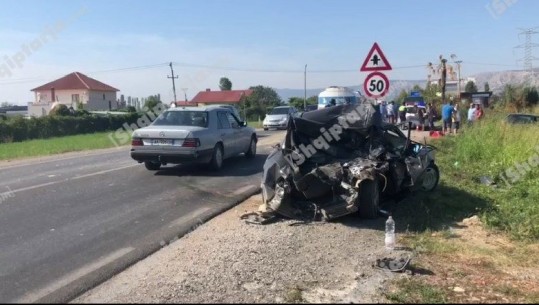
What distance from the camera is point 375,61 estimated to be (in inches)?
466

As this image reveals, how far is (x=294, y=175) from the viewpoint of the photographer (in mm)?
7742

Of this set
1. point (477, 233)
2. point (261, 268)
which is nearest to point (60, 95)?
point (477, 233)

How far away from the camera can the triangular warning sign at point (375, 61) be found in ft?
38.5

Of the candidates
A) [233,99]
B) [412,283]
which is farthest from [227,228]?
[233,99]

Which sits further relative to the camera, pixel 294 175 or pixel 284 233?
pixel 294 175

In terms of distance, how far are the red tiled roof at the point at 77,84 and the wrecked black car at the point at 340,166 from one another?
9138 centimetres

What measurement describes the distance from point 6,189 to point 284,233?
681 cm

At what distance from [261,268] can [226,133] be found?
8.62 m

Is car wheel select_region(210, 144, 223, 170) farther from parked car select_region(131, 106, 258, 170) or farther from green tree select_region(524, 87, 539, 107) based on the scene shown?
green tree select_region(524, 87, 539, 107)

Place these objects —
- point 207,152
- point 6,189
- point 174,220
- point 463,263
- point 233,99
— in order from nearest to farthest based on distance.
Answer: point 463,263 → point 174,220 → point 6,189 → point 207,152 → point 233,99

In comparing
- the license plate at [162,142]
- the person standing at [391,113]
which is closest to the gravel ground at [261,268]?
the license plate at [162,142]

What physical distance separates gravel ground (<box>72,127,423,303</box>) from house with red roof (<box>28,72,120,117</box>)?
8972cm

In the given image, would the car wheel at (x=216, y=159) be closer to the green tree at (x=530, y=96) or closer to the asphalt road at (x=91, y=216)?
the asphalt road at (x=91, y=216)

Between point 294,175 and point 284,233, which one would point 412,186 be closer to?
point 294,175
